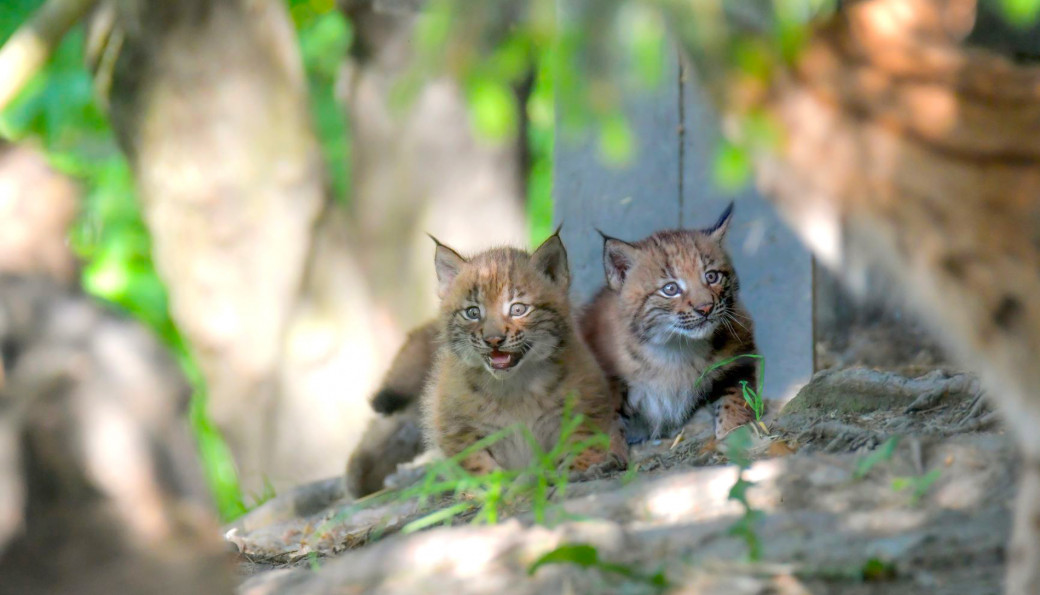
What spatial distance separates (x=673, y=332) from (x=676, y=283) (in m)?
0.29

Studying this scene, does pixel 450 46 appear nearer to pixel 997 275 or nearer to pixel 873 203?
pixel 873 203

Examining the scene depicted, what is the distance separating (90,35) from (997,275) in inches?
355

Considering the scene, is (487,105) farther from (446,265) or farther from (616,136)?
(446,265)

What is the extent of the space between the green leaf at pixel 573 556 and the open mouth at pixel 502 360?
251cm

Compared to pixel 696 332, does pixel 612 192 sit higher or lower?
higher

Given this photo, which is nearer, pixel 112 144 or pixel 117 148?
pixel 117 148

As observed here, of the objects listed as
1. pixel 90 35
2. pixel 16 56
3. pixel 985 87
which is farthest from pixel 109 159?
pixel 985 87

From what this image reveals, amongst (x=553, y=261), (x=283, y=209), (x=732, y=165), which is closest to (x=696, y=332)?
(x=553, y=261)

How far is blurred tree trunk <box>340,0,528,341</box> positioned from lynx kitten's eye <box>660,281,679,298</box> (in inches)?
151

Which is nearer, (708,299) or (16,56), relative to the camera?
(16,56)

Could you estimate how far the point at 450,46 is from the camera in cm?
294

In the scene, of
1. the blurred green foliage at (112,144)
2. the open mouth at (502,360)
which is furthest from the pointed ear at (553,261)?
the blurred green foliage at (112,144)

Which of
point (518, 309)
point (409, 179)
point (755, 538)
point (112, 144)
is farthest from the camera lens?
point (112, 144)

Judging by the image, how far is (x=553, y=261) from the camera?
6.25 m
